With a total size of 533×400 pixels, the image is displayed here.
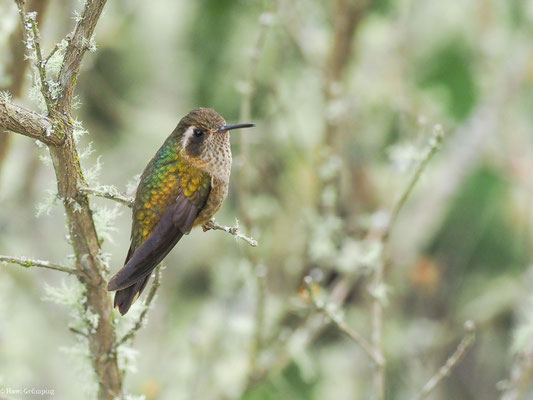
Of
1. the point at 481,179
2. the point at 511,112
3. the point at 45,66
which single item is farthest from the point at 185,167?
the point at 511,112

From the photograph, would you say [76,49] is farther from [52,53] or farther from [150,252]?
[150,252]

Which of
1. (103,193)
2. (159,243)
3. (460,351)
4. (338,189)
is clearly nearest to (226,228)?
(159,243)

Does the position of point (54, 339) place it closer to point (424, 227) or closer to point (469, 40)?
point (424, 227)

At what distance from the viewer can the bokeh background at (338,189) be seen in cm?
339

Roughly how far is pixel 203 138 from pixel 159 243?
32cm

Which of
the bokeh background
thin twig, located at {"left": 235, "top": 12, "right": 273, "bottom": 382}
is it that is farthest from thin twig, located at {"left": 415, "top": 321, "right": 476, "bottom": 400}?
the bokeh background

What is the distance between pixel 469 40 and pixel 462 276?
1.38 meters

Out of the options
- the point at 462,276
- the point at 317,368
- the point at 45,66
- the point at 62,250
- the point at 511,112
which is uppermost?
the point at 45,66

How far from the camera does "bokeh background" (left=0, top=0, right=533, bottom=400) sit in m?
3.39

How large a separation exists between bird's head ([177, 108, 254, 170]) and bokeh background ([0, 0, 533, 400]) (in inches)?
61.9

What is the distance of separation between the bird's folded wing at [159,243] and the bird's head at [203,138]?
0.11m

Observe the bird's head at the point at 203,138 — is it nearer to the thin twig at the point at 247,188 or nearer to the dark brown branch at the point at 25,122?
the dark brown branch at the point at 25,122

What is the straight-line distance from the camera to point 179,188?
4.94 feet

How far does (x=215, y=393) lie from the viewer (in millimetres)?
Result: 3131
